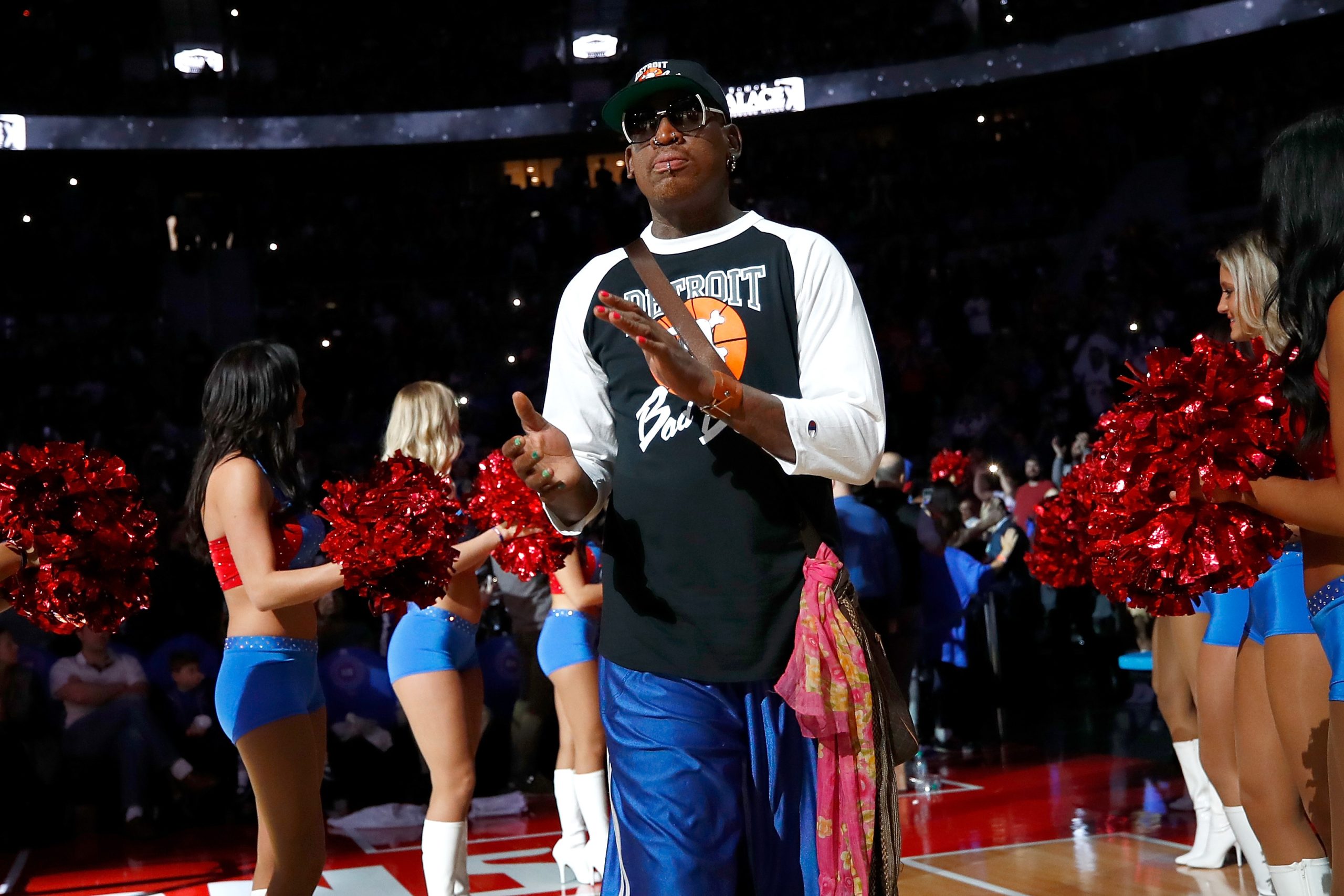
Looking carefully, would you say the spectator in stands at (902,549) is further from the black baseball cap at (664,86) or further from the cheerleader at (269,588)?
the black baseball cap at (664,86)

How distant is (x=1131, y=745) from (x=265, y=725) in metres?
6.70

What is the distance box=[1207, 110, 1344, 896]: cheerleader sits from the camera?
2229mm

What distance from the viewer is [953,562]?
939cm

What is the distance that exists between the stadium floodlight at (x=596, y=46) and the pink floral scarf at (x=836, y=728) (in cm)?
1944

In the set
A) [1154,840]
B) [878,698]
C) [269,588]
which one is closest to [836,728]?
[878,698]

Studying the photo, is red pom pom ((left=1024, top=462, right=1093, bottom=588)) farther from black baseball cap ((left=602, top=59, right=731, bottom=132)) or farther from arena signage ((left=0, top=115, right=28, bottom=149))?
arena signage ((left=0, top=115, right=28, bottom=149))

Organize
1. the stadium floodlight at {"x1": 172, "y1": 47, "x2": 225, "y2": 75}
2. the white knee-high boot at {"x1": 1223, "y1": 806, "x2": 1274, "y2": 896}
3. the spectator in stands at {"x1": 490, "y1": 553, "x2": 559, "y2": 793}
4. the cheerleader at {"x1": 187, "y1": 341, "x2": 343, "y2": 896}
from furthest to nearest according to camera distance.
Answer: the stadium floodlight at {"x1": 172, "y1": 47, "x2": 225, "y2": 75} → the spectator in stands at {"x1": 490, "y1": 553, "x2": 559, "y2": 793} → the white knee-high boot at {"x1": 1223, "y1": 806, "x2": 1274, "y2": 896} → the cheerleader at {"x1": 187, "y1": 341, "x2": 343, "y2": 896}

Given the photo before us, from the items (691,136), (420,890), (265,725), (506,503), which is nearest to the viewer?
(691,136)

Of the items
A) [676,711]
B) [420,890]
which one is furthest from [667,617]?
[420,890]

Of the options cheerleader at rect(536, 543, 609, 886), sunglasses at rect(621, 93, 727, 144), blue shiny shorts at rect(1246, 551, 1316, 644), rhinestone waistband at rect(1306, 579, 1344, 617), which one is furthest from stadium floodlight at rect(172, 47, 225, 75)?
rhinestone waistband at rect(1306, 579, 1344, 617)

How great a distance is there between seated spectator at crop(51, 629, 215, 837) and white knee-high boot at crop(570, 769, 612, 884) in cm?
284

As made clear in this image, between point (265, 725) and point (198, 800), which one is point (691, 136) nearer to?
point (265, 725)

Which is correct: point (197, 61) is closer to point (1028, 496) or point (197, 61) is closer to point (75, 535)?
point (1028, 496)

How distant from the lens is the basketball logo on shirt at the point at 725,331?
2.46m
